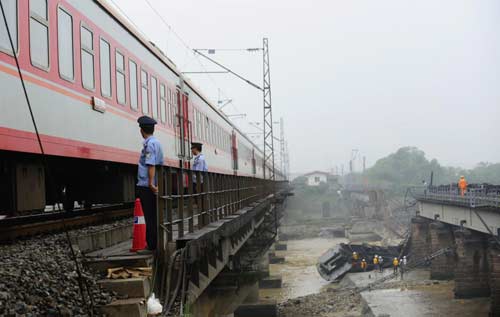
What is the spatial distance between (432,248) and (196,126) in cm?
2364

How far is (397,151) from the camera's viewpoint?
468 ft

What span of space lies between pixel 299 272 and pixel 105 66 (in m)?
35.2

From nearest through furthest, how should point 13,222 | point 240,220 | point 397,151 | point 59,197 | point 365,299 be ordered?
1. point 13,222
2. point 59,197
3. point 240,220
4. point 365,299
5. point 397,151

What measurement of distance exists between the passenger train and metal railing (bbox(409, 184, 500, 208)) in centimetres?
1472

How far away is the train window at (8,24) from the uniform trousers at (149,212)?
1924 millimetres

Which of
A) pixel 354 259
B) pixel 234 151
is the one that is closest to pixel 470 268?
pixel 354 259

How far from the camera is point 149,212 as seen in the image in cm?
680

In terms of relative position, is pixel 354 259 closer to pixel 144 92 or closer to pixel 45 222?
pixel 144 92

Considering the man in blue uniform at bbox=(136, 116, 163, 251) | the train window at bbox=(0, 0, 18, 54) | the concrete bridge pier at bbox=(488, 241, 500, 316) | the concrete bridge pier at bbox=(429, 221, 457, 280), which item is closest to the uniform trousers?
the man in blue uniform at bbox=(136, 116, 163, 251)

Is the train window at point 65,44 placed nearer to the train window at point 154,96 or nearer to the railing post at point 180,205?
the railing post at point 180,205

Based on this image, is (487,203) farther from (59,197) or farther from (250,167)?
(59,197)

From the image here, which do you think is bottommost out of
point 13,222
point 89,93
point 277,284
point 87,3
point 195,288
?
point 277,284

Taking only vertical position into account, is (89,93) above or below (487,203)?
above

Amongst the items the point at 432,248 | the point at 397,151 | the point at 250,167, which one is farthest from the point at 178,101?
the point at 397,151
